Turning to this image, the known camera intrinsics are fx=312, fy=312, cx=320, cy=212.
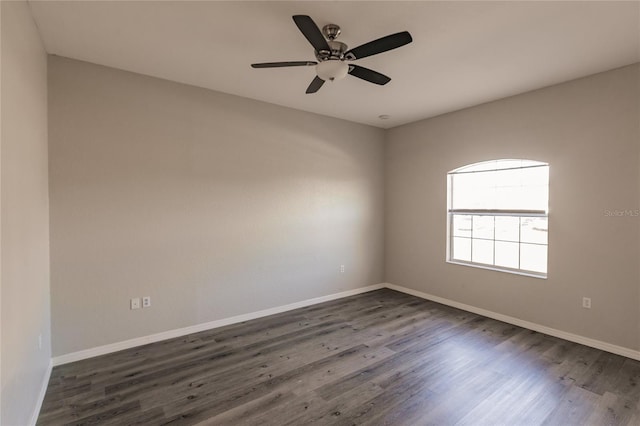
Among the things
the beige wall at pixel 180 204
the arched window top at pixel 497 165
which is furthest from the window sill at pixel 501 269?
the beige wall at pixel 180 204

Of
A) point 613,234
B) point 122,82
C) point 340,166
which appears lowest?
point 613,234

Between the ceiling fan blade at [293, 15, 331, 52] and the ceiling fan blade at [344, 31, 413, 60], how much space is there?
0.66 ft

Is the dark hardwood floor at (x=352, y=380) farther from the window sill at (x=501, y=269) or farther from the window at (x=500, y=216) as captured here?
the window at (x=500, y=216)

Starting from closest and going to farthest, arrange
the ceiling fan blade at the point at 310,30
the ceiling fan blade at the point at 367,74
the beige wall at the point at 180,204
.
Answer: the ceiling fan blade at the point at 310,30, the ceiling fan blade at the point at 367,74, the beige wall at the point at 180,204

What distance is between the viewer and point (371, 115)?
4641mm

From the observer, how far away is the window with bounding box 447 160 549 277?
367 centimetres

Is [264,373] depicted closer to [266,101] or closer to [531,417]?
[531,417]

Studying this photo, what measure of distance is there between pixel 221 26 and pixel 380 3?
46.8 inches

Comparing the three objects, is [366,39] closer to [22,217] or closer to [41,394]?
[22,217]

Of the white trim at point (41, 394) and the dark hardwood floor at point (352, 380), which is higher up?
the white trim at point (41, 394)

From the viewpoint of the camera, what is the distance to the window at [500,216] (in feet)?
12.0

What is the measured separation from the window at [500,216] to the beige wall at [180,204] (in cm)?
165

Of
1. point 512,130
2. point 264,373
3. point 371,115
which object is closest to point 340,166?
point 371,115

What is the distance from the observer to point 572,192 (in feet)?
10.9
